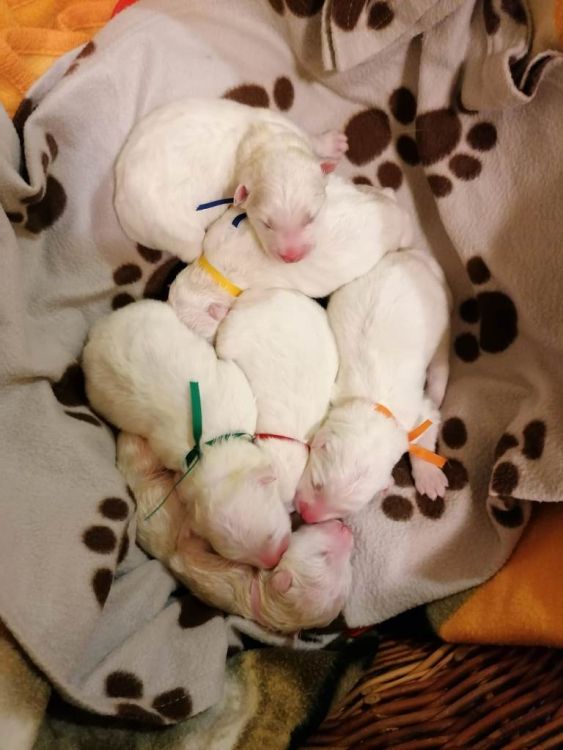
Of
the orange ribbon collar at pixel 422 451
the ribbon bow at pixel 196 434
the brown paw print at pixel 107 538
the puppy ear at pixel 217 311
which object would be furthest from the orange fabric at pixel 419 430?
the brown paw print at pixel 107 538

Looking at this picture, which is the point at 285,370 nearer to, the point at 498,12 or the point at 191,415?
the point at 191,415

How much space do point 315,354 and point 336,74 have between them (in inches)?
26.6

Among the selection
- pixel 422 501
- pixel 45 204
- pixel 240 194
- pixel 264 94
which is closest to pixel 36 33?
pixel 45 204

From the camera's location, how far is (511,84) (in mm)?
1428

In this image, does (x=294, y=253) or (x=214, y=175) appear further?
(x=214, y=175)

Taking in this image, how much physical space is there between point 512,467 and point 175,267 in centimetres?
95

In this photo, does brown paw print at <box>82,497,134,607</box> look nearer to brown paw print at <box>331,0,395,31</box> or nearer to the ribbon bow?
the ribbon bow

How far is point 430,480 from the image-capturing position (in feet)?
5.21

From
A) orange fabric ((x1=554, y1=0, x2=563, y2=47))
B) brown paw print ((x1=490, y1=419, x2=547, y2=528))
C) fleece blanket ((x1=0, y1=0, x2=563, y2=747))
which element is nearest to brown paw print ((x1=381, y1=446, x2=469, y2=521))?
fleece blanket ((x1=0, y1=0, x2=563, y2=747))

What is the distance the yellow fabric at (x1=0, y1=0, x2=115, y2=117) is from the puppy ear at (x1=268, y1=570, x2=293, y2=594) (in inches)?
48.4

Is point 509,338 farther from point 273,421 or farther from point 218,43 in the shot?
point 218,43

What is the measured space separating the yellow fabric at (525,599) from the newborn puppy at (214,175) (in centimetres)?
76

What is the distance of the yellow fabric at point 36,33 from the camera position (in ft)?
5.52

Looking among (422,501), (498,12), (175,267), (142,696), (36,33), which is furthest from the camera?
(175,267)
